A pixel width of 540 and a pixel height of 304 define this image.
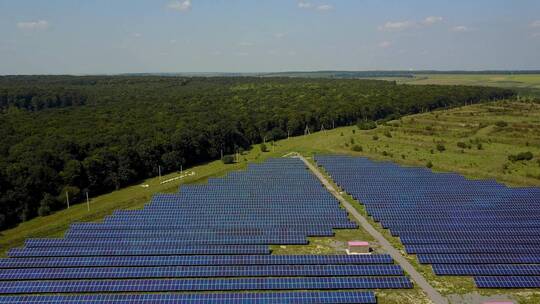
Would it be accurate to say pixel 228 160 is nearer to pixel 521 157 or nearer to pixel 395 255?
pixel 395 255

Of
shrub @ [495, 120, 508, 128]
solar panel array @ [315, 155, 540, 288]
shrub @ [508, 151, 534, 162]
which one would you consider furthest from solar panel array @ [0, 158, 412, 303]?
shrub @ [495, 120, 508, 128]

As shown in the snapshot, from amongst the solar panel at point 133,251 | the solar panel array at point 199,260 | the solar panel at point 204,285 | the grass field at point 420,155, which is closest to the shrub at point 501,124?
the grass field at point 420,155

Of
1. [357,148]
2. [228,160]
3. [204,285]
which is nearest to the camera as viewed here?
[204,285]

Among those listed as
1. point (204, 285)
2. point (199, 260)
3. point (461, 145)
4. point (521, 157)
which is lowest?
point (204, 285)

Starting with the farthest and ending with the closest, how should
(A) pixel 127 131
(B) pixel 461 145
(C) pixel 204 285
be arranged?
1. (B) pixel 461 145
2. (A) pixel 127 131
3. (C) pixel 204 285

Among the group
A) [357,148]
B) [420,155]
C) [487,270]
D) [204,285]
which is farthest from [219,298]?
[357,148]

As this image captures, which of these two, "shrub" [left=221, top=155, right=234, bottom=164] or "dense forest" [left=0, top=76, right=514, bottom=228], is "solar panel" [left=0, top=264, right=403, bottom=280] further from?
"shrub" [left=221, top=155, right=234, bottom=164]
